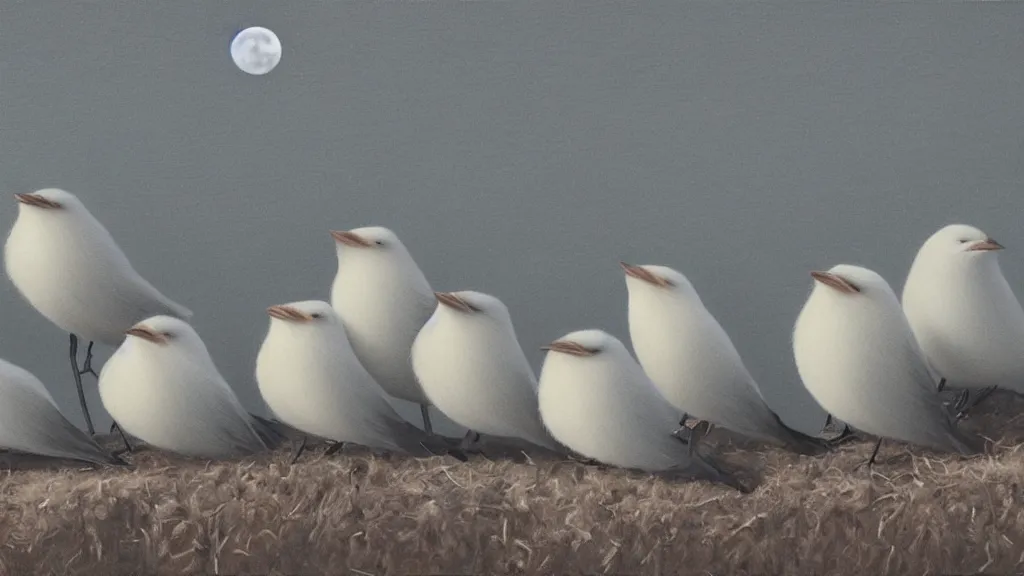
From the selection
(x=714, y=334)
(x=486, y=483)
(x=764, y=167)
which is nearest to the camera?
Result: (x=486, y=483)

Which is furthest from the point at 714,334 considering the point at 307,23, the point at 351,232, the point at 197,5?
the point at 197,5

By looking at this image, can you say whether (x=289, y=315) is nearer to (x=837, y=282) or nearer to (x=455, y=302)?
(x=455, y=302)

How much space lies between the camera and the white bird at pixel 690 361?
1.55 metres

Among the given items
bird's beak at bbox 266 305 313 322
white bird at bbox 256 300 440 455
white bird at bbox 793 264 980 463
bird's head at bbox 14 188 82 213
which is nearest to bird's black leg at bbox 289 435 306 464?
white bird at bbox 256 300 440 455

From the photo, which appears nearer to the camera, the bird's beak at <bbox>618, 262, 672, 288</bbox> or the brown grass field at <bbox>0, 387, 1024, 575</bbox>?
the brown grass field at <bbox>0, 387, 1024, 575</bbox>

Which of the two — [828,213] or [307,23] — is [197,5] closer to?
[307,23]

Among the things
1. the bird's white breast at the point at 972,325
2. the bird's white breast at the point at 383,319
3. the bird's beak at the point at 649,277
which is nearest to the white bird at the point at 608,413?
the bird's beak at the point at 649,277

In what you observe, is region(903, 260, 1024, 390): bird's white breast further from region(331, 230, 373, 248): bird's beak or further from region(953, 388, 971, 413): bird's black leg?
region(331, 230, 373, 248): bird's beak

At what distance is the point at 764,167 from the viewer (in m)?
1.92

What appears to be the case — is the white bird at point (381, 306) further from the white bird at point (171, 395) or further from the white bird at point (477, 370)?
the white bird at point (171, 395)

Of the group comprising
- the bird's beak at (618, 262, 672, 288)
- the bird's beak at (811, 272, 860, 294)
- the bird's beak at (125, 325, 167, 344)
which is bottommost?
the bird's beak at (125, 325, 167, 344)

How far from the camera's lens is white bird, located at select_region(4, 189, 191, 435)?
1.61 m

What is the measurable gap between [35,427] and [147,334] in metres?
0.18

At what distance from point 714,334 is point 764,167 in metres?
0.45
